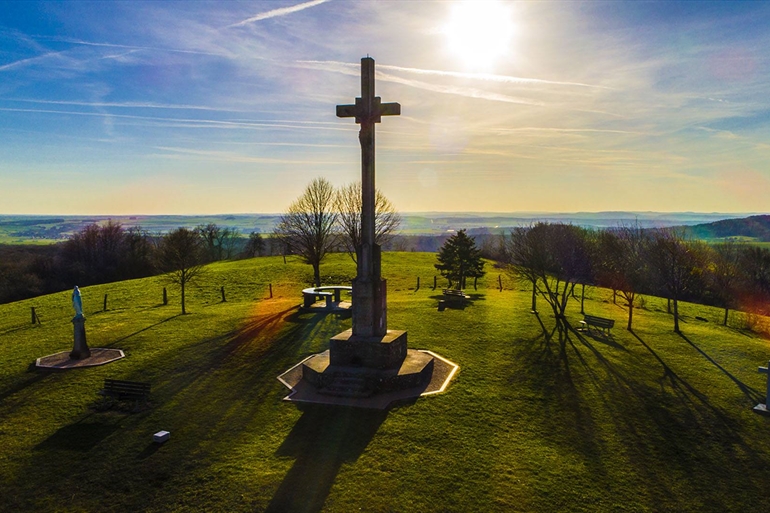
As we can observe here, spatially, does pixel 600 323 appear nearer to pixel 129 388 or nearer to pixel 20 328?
pixel 129 388

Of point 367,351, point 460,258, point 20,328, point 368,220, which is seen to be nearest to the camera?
point 367,351

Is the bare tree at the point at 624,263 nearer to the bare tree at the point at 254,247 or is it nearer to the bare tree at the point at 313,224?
the bare tree at the point at 313,224

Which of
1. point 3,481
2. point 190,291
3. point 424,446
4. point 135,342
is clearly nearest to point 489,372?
point 424,446

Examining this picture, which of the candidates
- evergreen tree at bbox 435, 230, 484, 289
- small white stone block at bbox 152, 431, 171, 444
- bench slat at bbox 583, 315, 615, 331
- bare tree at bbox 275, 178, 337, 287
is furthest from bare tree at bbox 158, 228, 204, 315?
bench slat at bbox 583, 315, 615, 331

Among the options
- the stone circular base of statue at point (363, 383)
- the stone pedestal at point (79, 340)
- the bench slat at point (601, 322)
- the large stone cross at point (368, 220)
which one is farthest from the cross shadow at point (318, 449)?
the bench slat at point (601, 322)

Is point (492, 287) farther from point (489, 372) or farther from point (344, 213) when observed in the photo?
point (489, 372)

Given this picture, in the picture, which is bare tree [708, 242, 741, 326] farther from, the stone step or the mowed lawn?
the stone step

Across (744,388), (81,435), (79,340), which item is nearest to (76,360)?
(79,340)
